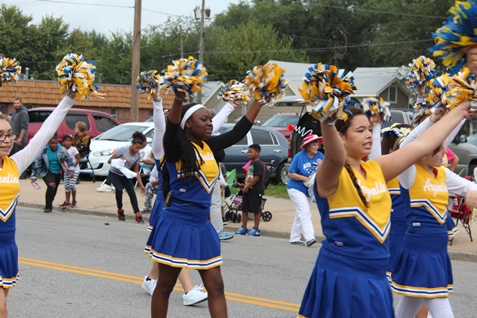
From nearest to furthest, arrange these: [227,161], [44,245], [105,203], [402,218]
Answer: [402,218], [44,245], [105,203], [227,161]

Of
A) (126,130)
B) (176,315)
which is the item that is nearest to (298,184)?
(176,315)

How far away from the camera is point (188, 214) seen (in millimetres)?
5910

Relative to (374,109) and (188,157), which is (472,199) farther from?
(188,157)

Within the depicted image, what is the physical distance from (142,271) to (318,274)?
17.3 ft

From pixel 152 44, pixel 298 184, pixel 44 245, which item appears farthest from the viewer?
pixel 152 44

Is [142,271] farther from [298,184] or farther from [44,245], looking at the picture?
[298,184]

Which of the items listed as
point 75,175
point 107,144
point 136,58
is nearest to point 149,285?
point 75,175

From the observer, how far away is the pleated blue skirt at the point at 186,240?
5.83m

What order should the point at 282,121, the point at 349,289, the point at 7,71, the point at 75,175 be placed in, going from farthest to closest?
1. the point at 282,121
2. the point at 75,175
3. the point at 7,71
4. the point at 349,289

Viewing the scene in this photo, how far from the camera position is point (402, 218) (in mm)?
6414

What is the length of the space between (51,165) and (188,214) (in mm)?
10744

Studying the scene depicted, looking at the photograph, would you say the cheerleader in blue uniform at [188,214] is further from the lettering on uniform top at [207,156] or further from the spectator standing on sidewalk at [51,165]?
the spectator standing on sidewalk at [51,165]

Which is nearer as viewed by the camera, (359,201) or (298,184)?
(359,201)

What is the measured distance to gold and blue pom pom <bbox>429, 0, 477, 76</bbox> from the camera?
13.3 ft
